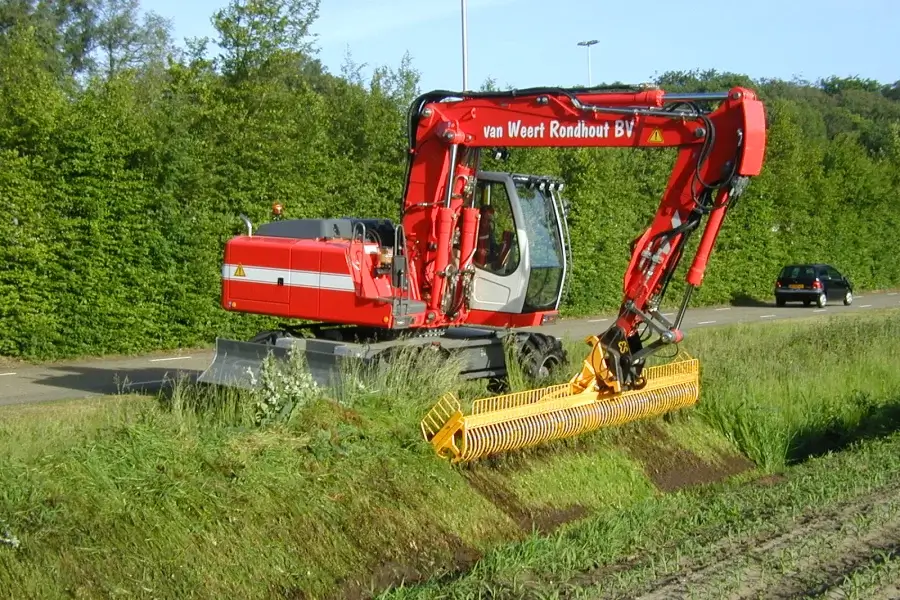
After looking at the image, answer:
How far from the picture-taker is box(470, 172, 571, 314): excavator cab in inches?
489

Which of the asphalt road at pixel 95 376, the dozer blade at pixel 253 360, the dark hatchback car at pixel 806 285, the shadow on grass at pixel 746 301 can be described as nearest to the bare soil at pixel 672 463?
the dozer blade at pixel 253 360

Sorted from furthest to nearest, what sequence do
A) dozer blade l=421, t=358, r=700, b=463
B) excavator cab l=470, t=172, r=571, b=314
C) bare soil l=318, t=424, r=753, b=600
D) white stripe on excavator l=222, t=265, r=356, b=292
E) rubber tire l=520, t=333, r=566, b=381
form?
excavator cab l=470, t=172, r=571, b=314 → rubber tire l=520, t=333, r=566, b=381 → white stripe on excavator l=222, t=265, r=356, b=292 → dozer blade l=421, t=358, r=700, b=463 → bare soil l=318, t=424, r=753, b=600

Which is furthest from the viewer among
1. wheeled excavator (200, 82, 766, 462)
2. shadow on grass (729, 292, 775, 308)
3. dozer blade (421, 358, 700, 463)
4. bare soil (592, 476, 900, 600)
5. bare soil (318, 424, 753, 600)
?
shadow on grass (729, 292, 775, 308)

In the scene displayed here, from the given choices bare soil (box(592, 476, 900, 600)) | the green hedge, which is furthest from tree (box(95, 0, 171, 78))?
bare soil (box(592, 476, 900, 600))

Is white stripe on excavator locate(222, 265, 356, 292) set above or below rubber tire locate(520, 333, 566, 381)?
above

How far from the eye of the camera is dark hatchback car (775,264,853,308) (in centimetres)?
3406

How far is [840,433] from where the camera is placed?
12.8 meters

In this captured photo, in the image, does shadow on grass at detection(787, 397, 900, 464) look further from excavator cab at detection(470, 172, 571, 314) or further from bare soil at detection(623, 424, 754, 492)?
excavator cab at detection(470, 172, 571, 314)

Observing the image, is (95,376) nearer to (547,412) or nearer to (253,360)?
(253,360)

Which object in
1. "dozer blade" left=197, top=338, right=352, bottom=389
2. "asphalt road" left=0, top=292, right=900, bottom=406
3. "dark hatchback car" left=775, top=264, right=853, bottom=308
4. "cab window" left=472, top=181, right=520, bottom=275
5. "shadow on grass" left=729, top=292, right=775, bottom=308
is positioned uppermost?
"cab window" left=472, top=181, right=520, bottom=275

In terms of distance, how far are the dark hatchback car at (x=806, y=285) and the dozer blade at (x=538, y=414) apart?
2351 centimetres

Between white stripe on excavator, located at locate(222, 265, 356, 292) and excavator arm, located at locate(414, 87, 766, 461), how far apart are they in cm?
97

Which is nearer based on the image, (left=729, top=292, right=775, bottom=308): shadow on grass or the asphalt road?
the asphalt road

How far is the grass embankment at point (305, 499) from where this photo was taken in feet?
21.4
